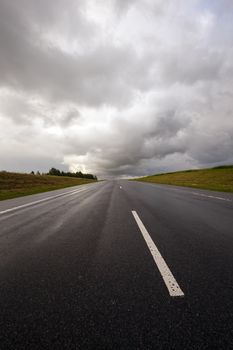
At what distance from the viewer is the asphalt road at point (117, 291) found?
6.35ft

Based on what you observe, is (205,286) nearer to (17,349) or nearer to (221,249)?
(221,249)

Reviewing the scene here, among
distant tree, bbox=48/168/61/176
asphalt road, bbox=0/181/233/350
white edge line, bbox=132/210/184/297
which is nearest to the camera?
asphalt road, bbox=0/181/233/350

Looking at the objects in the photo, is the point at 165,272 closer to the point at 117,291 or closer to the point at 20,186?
the point at 117,291

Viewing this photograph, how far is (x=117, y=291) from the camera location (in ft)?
8.75

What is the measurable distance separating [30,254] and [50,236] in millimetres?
1184

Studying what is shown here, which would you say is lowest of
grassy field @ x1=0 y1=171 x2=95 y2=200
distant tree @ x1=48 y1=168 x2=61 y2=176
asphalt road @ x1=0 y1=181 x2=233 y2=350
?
asphalt road @ x1=0 y1=181 x2=233 y2=350

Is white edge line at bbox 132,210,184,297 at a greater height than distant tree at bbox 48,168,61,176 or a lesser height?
lesser

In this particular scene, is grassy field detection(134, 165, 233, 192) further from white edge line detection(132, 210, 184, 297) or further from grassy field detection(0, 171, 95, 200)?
grassy field detection(0, 171, 95, 200)

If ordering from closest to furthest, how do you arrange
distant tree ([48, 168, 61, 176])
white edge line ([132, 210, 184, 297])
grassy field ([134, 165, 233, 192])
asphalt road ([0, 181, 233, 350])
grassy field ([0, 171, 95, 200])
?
1. asphalt road ([0, 181, 233, 350])
2. white edge line ([132, 210, 184, 297])
3. grassy field ([0, 171, 95, 200])
4. grassy field ([134, 165, 233, 192])
5. distant tree ([48, 168, 61, 176])

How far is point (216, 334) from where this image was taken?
76.5 inches

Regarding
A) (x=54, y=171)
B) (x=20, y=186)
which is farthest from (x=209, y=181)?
(x=54, y=171)

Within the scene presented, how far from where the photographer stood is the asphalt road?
1.94 metres

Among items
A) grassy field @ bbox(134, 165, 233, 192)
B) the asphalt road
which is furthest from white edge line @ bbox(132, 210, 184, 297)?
grassy field @ bbox(134, 165, 233, 192)

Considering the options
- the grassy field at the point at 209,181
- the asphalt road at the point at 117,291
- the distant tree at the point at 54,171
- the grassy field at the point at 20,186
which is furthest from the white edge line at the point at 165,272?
the distant tree at the point at 54,171
